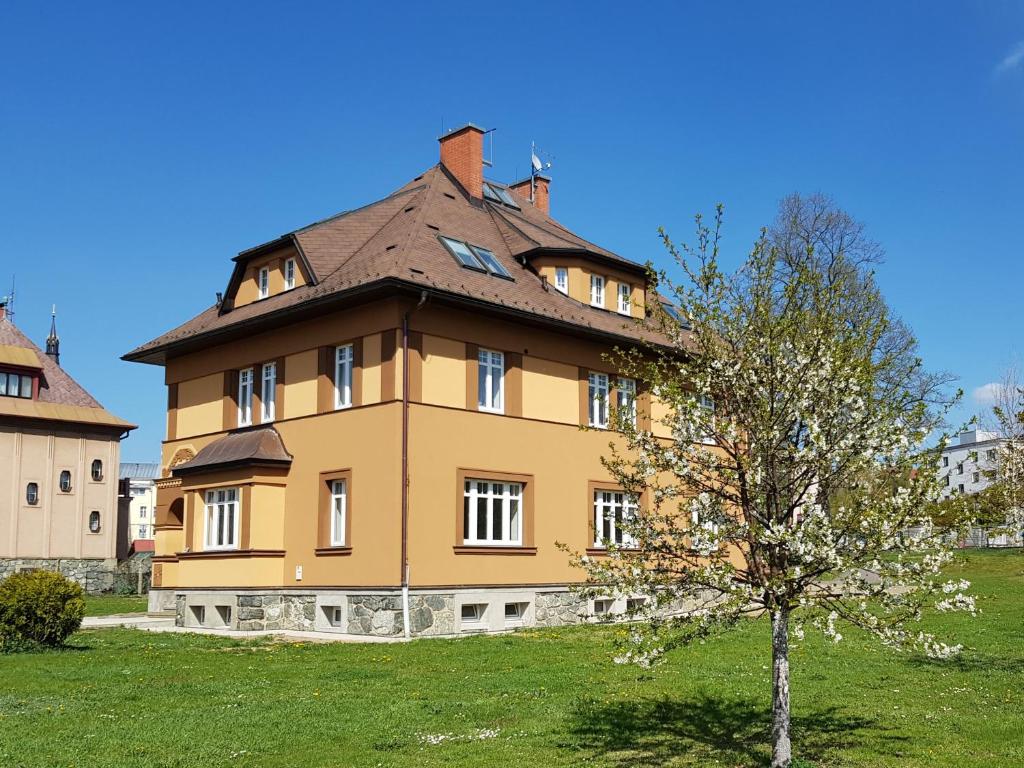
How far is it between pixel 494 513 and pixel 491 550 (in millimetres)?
989

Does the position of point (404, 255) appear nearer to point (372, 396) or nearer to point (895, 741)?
point (372, 396)

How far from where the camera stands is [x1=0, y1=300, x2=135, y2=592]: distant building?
4994cm

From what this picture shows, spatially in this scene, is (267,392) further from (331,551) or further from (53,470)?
(53,470)

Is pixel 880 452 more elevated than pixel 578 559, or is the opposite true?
pixel 880 452

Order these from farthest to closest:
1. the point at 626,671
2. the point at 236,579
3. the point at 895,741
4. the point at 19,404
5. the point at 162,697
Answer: the point at 19,404 < the point at 236,579 < the point at 626,671 < the point at 162,697 < the point at 895,741

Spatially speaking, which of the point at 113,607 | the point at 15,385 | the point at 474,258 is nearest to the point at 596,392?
the point at 474,258

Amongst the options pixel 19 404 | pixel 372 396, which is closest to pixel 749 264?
Result: pixel 372 396

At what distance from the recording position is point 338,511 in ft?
79.4

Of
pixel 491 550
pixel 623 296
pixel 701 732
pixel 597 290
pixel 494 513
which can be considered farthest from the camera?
pixel 623 296

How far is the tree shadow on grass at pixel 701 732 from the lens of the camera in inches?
372

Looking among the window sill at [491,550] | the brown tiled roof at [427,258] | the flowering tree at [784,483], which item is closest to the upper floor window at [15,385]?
the brown tiled roof at [427,258]

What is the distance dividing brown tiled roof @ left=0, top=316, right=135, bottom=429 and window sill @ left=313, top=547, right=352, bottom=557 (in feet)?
107

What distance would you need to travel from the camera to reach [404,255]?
23.8m

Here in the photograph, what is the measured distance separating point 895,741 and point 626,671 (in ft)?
18.1
